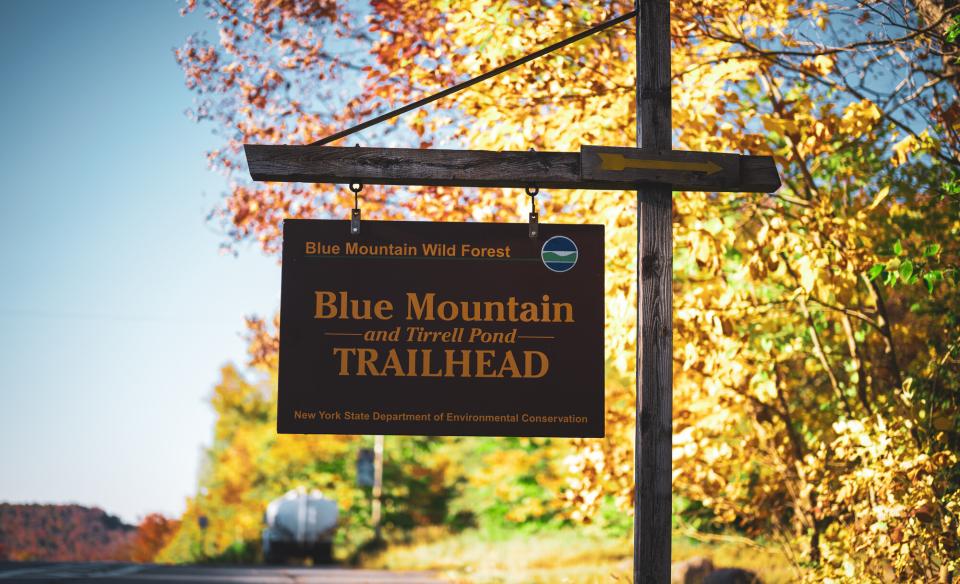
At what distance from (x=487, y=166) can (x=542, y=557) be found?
20773 mm

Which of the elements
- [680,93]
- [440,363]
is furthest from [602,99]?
[440,363]

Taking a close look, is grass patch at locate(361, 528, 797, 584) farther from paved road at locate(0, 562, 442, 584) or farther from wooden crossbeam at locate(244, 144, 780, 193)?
wooden crossbeam at locate(244, 144, 780, 193)

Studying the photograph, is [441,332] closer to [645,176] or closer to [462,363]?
[462,363]

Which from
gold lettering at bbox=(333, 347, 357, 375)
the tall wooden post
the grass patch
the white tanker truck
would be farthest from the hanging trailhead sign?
the white tanker truck

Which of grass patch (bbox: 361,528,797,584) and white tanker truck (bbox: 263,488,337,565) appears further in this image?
white tanker truck (bbox: 263,488,337,565)

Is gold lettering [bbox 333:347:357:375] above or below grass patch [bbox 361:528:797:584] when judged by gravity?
above

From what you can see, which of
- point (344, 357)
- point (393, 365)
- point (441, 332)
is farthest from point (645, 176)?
point (344, 357)

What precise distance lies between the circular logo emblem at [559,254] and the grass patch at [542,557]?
6778mm

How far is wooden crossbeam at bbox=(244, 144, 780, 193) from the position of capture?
5961mm

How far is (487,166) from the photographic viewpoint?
6.05 metres

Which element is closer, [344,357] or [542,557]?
[344,357]

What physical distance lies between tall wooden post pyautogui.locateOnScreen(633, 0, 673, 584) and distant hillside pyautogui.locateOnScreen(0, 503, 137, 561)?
3031 centimetres

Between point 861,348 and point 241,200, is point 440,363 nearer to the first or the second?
point 861,348

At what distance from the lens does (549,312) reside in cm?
604
